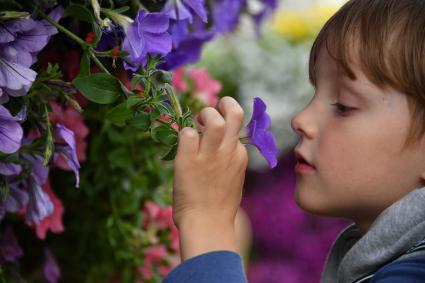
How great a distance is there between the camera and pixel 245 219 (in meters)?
3.16

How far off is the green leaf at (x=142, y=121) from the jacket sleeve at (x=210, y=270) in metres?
0.17

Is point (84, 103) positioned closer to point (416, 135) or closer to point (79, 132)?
point (79, 132)

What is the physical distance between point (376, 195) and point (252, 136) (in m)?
0.24

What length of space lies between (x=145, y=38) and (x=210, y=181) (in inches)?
7.5

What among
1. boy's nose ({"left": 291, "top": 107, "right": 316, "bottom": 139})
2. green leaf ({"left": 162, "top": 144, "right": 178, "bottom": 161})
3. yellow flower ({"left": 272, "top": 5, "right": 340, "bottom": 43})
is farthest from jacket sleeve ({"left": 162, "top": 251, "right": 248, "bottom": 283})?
yellow flower ({"left": 272, "top": 5, "right": 340, "bottom": 43})

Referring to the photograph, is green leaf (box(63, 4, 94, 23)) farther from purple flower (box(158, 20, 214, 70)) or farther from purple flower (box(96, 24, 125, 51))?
purple flower (box(158, 20, 214, 70))

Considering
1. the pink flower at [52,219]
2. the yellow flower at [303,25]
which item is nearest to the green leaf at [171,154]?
the pink flower at [52,219]

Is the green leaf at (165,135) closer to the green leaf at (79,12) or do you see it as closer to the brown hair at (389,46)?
the green leaf at (79,12)

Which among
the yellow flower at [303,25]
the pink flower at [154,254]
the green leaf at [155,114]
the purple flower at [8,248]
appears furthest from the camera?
the yellow flower at [303,25]

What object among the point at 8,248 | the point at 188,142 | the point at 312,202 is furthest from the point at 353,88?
the point at 8,248

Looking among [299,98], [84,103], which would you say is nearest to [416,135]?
[84,103]

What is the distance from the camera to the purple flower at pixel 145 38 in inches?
36.4

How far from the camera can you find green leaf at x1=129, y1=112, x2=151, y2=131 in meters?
0.90

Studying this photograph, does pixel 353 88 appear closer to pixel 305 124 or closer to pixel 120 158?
pixel 305 124
